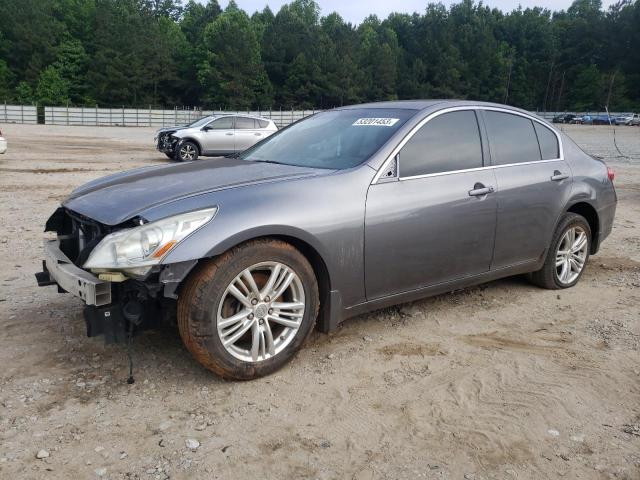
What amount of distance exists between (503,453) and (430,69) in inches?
4689

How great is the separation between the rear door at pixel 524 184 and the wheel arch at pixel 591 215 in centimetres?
34

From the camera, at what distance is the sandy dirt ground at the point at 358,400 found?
2.68m

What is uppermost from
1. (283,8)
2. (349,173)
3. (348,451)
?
(283,8)

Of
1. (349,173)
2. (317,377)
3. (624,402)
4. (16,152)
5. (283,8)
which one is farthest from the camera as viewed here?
(283,8)

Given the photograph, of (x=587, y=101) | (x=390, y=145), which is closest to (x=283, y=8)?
(x=587, y=101)

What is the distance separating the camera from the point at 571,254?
534 cm

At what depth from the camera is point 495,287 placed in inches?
211

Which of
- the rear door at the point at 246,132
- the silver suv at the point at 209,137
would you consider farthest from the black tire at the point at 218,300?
the rear door at the point at 246,132

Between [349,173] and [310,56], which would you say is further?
[310,56]

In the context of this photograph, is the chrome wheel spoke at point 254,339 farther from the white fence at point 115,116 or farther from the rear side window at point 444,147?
the white fence at point 115,116

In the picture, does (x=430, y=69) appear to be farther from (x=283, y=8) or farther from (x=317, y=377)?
(x=317, y=377)

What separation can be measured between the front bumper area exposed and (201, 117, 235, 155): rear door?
1519cm

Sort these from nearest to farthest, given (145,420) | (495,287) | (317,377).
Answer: (145,420) → (317,377) → (495,287)

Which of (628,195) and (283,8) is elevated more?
(283,8)
